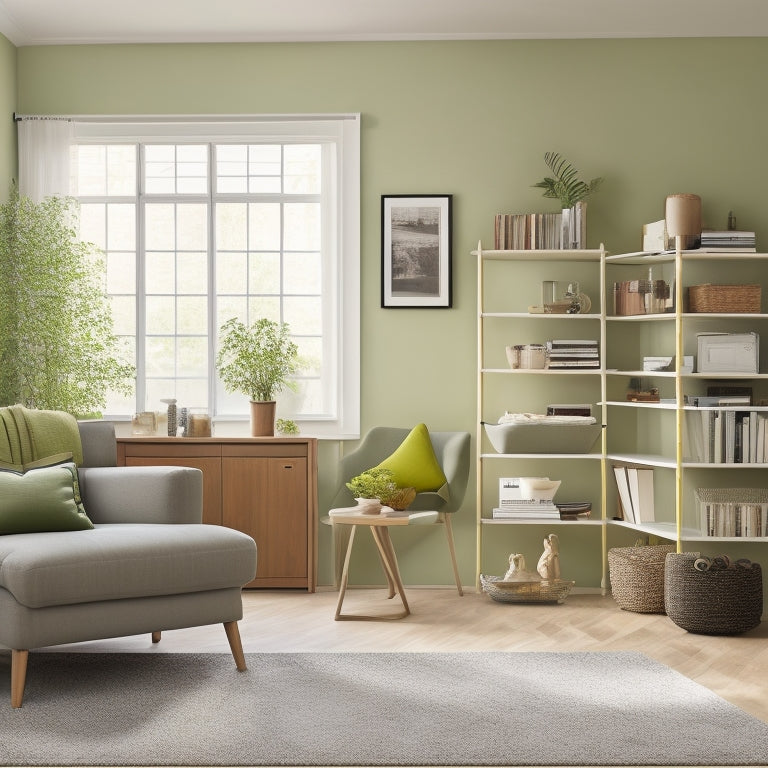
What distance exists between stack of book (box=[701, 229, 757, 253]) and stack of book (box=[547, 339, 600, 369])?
737mm

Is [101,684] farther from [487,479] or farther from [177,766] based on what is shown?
[487,479]

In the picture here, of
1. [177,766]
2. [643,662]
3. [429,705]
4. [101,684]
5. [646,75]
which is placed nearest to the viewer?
[177,766]

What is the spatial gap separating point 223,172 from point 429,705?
331cm

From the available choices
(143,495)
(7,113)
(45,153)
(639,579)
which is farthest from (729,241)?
(7,113)

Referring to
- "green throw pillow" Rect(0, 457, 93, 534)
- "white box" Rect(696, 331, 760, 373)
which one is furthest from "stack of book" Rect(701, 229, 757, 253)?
"green throw pillow" Rect(0, 457, 93, 534)

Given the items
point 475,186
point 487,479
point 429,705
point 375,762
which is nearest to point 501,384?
point 487,479

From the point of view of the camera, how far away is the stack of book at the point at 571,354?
15.9 ft

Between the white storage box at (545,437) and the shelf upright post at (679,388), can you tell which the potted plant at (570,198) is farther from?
the white storage box at (545,437)

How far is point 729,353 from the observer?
4664 mm

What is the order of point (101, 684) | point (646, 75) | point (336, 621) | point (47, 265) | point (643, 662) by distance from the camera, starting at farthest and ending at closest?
point (646, 75) < point (47, 265) < point (336, 621) < point (643, 662) < point (101, 684)

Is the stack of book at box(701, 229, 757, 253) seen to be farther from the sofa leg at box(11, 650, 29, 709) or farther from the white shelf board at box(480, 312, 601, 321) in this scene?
the sofa leg at box(11, 650, 29, 709)

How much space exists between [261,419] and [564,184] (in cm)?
200

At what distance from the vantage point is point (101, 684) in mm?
3242

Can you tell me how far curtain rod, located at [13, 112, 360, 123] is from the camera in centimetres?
512
